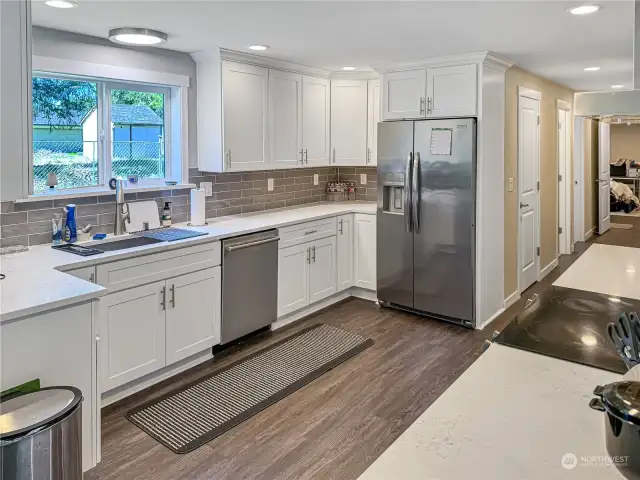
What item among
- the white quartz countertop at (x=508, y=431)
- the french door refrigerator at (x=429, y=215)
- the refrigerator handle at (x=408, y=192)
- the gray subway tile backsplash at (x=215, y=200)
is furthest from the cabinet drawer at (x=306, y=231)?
the white quartz countertop at (x=508, y=431)

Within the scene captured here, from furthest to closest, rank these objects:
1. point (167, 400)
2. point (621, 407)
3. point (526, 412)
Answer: point (167, 400) < point (526, 412) < point (621, 407)

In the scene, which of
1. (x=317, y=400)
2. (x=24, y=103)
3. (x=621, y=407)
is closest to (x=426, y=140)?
(x=317, y=400)

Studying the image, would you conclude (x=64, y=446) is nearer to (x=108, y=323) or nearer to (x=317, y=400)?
(x=108, y=323)

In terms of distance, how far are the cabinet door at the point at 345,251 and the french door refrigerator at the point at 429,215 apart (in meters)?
0.35

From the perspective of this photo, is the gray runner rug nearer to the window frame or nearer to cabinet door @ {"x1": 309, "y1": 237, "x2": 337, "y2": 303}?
cabinet door @ {"x1": 309, "y1": 237, "x2": 337, "y2": 303}

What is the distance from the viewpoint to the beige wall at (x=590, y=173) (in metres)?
7.75

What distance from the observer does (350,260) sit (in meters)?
5.12

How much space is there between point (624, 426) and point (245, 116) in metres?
3.80

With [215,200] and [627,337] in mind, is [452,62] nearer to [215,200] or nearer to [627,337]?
[215,200]

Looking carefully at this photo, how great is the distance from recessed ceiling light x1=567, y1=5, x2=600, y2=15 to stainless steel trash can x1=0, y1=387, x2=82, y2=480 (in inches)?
120

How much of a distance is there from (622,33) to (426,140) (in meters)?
1.54

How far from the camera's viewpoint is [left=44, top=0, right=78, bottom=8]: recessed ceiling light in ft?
8.79

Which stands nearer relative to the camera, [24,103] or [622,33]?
[24,103]

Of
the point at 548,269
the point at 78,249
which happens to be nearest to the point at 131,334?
the point at 78,249
